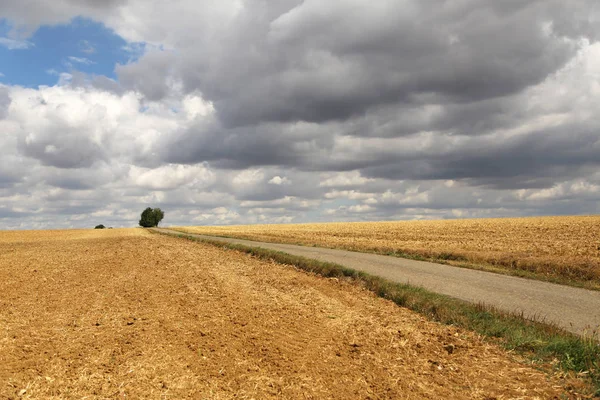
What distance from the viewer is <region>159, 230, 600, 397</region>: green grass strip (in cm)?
778

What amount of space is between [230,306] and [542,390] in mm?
7397

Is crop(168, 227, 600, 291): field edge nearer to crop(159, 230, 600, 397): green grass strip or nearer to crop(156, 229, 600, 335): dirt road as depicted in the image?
crop(156, 229, 600, 335): dirt road

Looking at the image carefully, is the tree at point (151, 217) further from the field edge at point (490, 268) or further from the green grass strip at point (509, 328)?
the green grass strip at point (509, 328)

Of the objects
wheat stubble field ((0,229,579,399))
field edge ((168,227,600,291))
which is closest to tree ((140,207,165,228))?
field edge ((168,227,600,291))

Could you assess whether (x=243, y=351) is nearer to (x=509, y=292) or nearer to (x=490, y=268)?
(x=509, y=292)

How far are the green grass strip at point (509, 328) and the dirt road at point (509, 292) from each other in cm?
84

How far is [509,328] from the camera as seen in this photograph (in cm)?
972

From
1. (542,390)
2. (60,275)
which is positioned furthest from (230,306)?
(60,275)

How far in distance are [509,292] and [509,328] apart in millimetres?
6551

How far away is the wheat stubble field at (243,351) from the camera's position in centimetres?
646

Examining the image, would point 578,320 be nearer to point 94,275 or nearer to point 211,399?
point 211,399

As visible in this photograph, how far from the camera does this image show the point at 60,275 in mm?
19375

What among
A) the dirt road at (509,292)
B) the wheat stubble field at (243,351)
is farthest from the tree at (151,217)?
the wheat stubble field at (243,351)

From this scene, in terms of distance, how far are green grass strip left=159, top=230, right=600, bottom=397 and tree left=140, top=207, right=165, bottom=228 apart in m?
136
